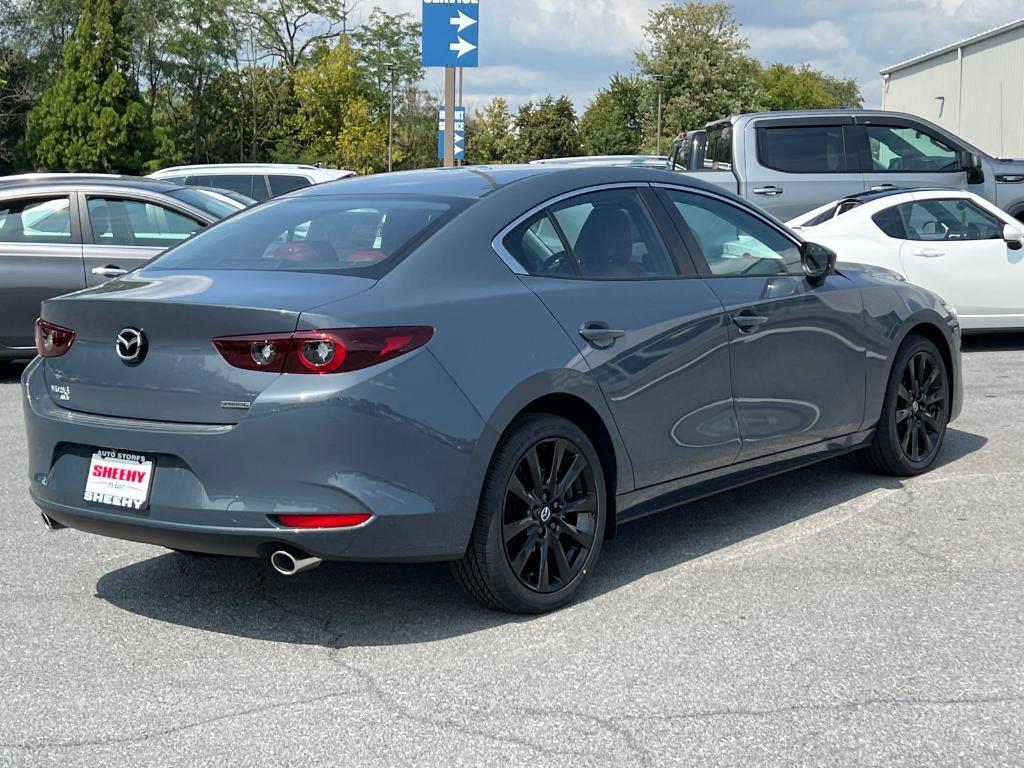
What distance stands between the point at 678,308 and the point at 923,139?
1027cm

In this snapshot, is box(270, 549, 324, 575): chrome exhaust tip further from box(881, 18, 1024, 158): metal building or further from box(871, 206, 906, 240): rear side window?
box(881, 18, 1024, 158): metal building

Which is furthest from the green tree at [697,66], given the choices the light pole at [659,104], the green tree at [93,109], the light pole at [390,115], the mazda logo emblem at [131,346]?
the mazda logo emblem at [131,346]

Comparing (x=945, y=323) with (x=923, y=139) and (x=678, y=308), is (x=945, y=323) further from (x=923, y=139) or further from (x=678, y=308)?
(x=923, y=139)

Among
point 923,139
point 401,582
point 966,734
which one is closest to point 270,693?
point 401,582

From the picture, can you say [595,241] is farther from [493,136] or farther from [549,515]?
[493,136]

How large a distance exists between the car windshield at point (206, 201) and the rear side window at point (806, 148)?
5.84 meters

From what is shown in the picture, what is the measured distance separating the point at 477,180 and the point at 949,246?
296 inches

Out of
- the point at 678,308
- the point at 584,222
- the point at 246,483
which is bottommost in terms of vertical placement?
the point at 246,483

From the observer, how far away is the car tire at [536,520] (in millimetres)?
4562

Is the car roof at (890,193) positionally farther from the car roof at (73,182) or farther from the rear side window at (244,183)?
the rear side window at (244,183)

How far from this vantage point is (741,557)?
5555mm

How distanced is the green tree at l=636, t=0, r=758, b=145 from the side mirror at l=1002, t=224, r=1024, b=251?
7303cm

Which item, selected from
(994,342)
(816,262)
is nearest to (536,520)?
(816,262)

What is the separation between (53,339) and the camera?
A: 15.7ft
